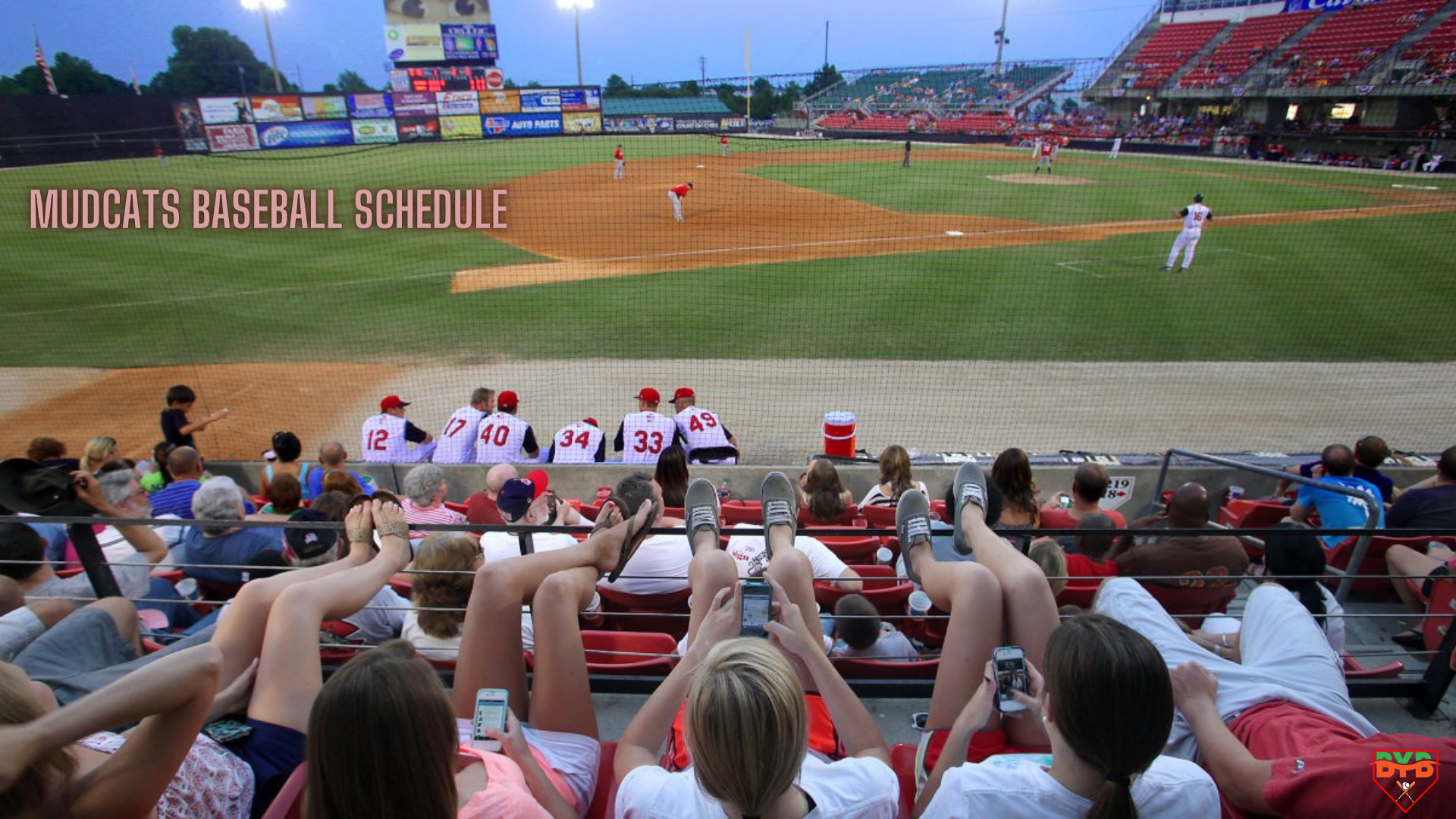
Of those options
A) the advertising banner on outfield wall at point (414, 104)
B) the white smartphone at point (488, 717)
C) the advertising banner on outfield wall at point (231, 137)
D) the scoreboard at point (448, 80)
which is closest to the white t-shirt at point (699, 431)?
the white smartphone at point (488, 717)

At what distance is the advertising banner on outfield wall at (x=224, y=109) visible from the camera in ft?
108

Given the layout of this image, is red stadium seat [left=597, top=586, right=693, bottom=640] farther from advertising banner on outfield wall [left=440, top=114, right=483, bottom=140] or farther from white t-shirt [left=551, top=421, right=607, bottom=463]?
advertising banner on outfield wall [left=440, top=114, right=483, bottom=140]

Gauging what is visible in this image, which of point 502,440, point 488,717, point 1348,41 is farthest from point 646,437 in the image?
point 1348,41

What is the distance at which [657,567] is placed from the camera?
11.8ft

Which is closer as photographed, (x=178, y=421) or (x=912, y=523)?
(x=912, y=523)

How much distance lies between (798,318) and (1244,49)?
37050 millimetres

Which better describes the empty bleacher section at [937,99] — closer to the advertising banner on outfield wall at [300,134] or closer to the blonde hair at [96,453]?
the advertising banner on outfield wall at [300,134]

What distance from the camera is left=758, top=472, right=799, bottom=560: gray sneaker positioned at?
271 cm

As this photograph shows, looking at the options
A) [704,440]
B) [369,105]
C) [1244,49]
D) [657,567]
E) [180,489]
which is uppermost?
[1244,49]

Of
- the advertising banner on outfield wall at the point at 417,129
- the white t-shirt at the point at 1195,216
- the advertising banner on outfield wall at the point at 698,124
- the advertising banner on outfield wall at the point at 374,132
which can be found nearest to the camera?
the white t-shirt at the point at 1195,216

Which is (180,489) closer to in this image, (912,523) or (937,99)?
(912,523)

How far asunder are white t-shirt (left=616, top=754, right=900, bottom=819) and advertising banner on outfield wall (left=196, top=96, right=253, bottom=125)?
1598 inches

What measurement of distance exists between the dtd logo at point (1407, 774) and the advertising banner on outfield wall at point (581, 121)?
122ft

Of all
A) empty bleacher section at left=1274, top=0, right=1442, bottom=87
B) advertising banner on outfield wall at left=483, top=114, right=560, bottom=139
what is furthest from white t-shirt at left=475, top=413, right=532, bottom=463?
empty bleacher section at left=1274, top=0, right=1442, bottom=87
